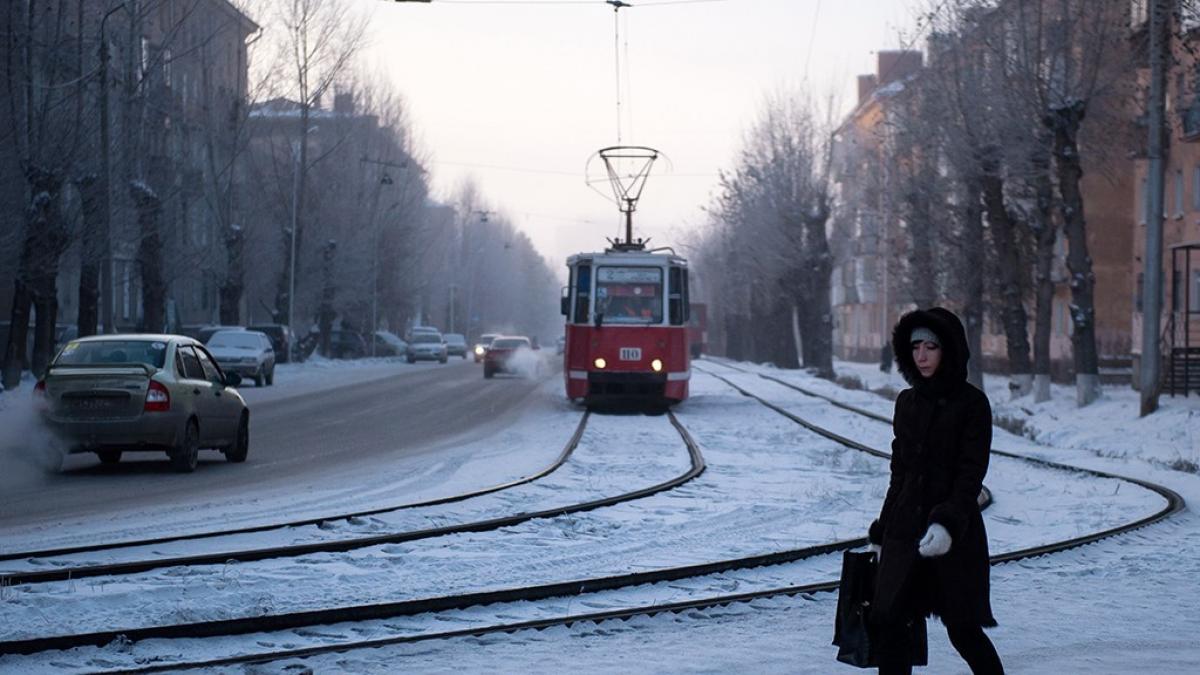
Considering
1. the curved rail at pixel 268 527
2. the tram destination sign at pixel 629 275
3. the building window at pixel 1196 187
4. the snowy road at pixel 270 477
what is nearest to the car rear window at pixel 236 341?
the snowy road at pixel 270 477

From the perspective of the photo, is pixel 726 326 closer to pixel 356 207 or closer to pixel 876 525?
pixel 356 207

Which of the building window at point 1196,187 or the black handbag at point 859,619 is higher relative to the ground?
the building window at point 1196,187

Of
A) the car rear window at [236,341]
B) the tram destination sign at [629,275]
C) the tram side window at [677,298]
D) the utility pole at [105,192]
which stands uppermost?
the utility pole at [105,192]

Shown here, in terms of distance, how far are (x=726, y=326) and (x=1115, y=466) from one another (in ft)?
281

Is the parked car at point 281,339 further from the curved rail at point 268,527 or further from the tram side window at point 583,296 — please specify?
the curved rail at point 268,527

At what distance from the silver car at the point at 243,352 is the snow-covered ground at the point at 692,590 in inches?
1123

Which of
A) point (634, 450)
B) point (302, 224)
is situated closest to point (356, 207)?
point (302, 224)

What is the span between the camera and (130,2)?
123 feet

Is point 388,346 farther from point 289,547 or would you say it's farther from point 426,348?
point 289,547

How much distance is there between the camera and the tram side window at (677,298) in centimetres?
3122

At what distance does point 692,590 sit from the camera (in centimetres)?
998

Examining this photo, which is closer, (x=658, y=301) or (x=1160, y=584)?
(x=1160, y=584)

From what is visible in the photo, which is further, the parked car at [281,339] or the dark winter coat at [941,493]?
the parked car at [281,339]

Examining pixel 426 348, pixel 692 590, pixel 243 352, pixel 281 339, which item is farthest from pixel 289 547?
pixel 426 348
